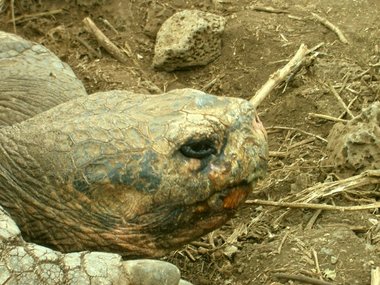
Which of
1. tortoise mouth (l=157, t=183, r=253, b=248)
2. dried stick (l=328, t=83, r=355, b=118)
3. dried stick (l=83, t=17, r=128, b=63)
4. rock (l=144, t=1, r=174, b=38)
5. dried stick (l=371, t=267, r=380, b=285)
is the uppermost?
tortoise mouth (l=157, t=183, r=253, b=248)

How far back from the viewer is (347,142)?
5.19 metres

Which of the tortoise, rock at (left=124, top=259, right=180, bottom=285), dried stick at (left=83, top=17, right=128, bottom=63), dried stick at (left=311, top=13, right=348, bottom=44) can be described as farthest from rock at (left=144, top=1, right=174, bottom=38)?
rock at (left=124, top=259, right=180, bottom=285)

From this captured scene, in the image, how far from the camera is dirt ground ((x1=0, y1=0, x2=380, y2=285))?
4637 millimetres

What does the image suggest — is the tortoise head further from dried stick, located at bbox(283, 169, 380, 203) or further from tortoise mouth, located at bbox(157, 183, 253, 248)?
dried stick, located at bbox(283, 169, 380, 203)

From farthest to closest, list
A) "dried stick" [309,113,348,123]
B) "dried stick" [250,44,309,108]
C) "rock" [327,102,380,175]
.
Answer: "dried stick" [309,113,348,123]
"dried stick" [250,44,309,108]
"rock" [327,102,380,175]

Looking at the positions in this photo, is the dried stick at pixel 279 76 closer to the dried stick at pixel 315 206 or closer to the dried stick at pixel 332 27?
the dried stick at pixel 332 27

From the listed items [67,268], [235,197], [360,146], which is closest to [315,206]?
[360,146]

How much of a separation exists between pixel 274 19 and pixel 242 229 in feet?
6.96

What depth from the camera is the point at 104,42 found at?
6.90m

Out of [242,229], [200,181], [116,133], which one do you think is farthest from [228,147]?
[242,229]

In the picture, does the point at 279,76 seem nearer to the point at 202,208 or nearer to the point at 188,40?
the point at 188,40

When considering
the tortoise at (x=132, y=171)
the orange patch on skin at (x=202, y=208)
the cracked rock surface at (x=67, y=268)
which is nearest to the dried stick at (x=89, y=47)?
the tortoise at (x=132, y=171)

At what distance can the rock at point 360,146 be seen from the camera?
5129mm

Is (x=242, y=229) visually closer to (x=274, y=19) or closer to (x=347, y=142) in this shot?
(x=347, y=142)
